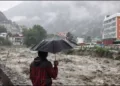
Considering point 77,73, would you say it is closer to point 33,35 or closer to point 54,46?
Answer: point 54,46

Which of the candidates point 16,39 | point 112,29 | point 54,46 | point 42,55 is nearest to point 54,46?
point 54,46

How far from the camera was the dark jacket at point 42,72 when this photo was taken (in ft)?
12.2

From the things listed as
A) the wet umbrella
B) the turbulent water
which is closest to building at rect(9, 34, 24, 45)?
the turbulent water

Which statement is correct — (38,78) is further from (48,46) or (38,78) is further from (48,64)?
(48,46)

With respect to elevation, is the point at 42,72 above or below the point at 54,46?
below

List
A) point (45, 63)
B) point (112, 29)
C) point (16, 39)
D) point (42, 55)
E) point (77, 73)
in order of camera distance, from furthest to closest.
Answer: point (16, 39) < point (112, 29) < point (77, 73) < point (42, 55) < point (45, 63)

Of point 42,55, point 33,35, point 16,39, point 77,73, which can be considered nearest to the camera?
point 42,55

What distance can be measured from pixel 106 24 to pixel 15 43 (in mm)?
31626

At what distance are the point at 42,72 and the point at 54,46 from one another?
48 centimetres

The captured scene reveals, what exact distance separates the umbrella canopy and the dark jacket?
19 centimetres

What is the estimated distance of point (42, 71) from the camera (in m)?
3.74

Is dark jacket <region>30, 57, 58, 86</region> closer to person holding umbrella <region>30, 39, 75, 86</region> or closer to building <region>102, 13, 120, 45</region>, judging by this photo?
person holding umbrella <region>30, 39, 75, 86</region>

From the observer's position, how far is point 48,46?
3852 mm

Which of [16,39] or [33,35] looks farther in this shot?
[16,39]
